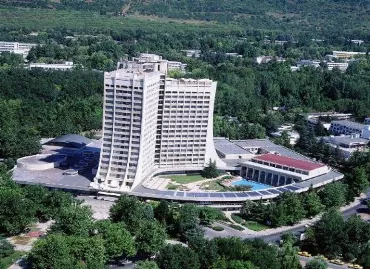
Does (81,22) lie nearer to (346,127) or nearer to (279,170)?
(346,127)

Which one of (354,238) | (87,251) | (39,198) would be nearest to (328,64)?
(354,238)

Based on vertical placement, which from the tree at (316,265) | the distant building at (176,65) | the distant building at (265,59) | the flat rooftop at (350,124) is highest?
the distant building at (265,59)

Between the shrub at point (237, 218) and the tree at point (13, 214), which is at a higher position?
the tree at point (13, 214)

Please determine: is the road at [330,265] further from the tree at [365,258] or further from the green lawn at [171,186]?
the green lawn at [171,186]

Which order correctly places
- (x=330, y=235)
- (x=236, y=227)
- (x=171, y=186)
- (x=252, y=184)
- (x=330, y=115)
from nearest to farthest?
(x=330, y=235)
(x=236, y=227)
(x=171, y=186)
(x=252, y=184)
(x=330, y=115)

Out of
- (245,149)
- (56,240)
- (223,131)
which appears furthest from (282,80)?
(56,240)

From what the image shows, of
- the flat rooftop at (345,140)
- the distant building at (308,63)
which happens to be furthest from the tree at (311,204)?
the distant building at (308,63)

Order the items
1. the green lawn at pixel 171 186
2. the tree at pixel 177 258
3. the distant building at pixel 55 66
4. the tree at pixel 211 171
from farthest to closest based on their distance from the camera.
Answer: the distant building at pixel 55 66, the tree at pixel 211 171, the green lawn at pixel 171 186, the tree at pixel 177 258

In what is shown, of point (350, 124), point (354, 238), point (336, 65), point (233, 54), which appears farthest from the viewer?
point (233, 54)
